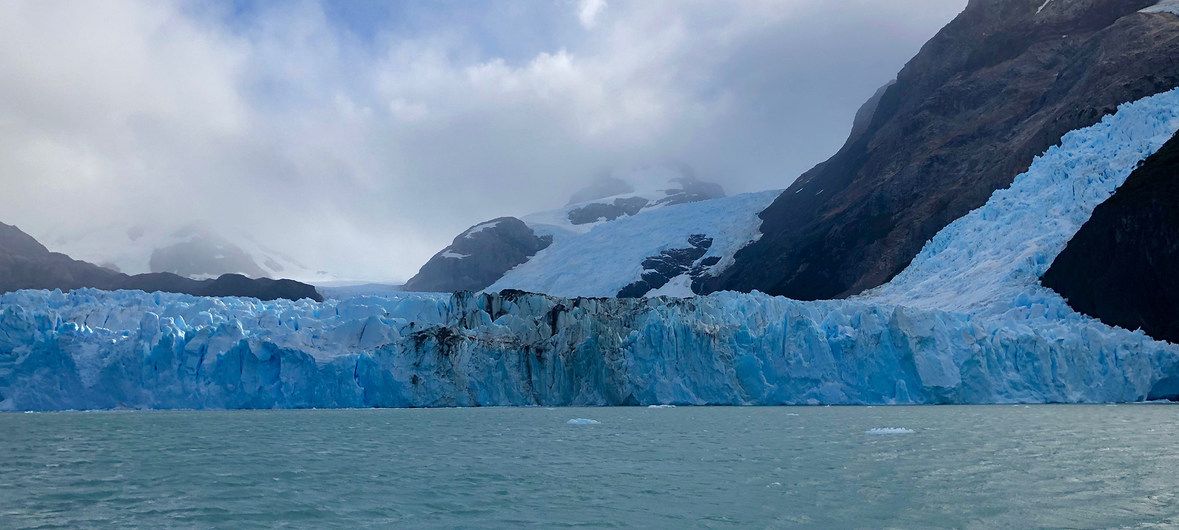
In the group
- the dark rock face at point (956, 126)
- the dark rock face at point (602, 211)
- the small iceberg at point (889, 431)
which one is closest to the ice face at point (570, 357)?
the small iceberg at point (889, 431)

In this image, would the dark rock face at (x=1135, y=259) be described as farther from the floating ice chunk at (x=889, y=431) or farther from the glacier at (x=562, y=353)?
the floating ice chunk at (x=889, y=431)

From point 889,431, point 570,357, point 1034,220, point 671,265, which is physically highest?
point 1034,220

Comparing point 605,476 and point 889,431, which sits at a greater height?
point 605,476

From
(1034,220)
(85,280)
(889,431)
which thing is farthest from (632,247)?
(889,431)

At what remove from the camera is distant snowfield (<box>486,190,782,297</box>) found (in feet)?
305

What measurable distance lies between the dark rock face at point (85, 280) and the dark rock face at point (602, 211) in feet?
224

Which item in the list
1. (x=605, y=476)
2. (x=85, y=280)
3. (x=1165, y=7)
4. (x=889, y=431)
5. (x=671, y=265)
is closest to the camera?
(x=605, y=476)

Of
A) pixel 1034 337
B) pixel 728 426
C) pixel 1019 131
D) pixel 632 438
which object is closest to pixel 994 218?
pixel 1019 131

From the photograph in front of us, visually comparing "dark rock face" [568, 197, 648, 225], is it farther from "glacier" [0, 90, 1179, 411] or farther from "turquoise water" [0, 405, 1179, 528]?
"turquoise water" [0, 405, 1179, 528]

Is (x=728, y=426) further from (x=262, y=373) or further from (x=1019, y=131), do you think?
(x=1019, y=131)

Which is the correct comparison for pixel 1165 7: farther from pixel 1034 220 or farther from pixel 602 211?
pixel 602 211

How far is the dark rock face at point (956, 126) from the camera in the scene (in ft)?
196

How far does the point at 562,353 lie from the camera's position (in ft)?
132

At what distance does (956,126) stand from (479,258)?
207 feet
